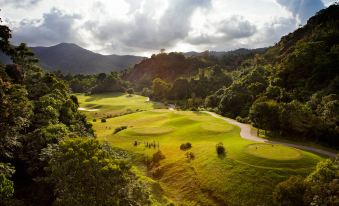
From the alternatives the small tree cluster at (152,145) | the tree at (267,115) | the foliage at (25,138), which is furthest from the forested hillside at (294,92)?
the foliage at (25,138)

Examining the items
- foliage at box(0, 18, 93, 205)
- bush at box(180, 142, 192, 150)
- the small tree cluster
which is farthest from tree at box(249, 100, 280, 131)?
foliage at box(0, 18, 93, 205)

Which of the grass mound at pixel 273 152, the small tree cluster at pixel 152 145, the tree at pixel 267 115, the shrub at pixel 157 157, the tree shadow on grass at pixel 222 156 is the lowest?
the shrub at pixel 157 157

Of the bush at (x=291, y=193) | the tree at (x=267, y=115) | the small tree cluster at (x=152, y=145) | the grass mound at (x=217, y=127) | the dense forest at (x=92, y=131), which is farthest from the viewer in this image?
the grass mound at (x=217, y=127)

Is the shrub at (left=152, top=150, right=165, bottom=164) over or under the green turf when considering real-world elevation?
under

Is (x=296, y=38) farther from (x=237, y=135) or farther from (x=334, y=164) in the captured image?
(x=334, y=164)

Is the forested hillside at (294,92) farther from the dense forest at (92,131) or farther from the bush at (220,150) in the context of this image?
the bush at (220,150)

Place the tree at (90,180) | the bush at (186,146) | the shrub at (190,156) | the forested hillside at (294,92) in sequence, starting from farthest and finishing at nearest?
1. the forested hillside at (294,92)
2. the bush at (186,146)
3. the shrub at (190,156)
4. the tree at (90,180)

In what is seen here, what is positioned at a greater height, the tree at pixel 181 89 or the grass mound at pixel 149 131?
the tree at pixel 181 89

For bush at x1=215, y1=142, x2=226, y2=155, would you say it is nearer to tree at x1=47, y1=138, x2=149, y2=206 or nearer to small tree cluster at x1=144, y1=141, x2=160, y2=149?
small tree cluster at x1=144, y1=141, x2=160, y2=149
